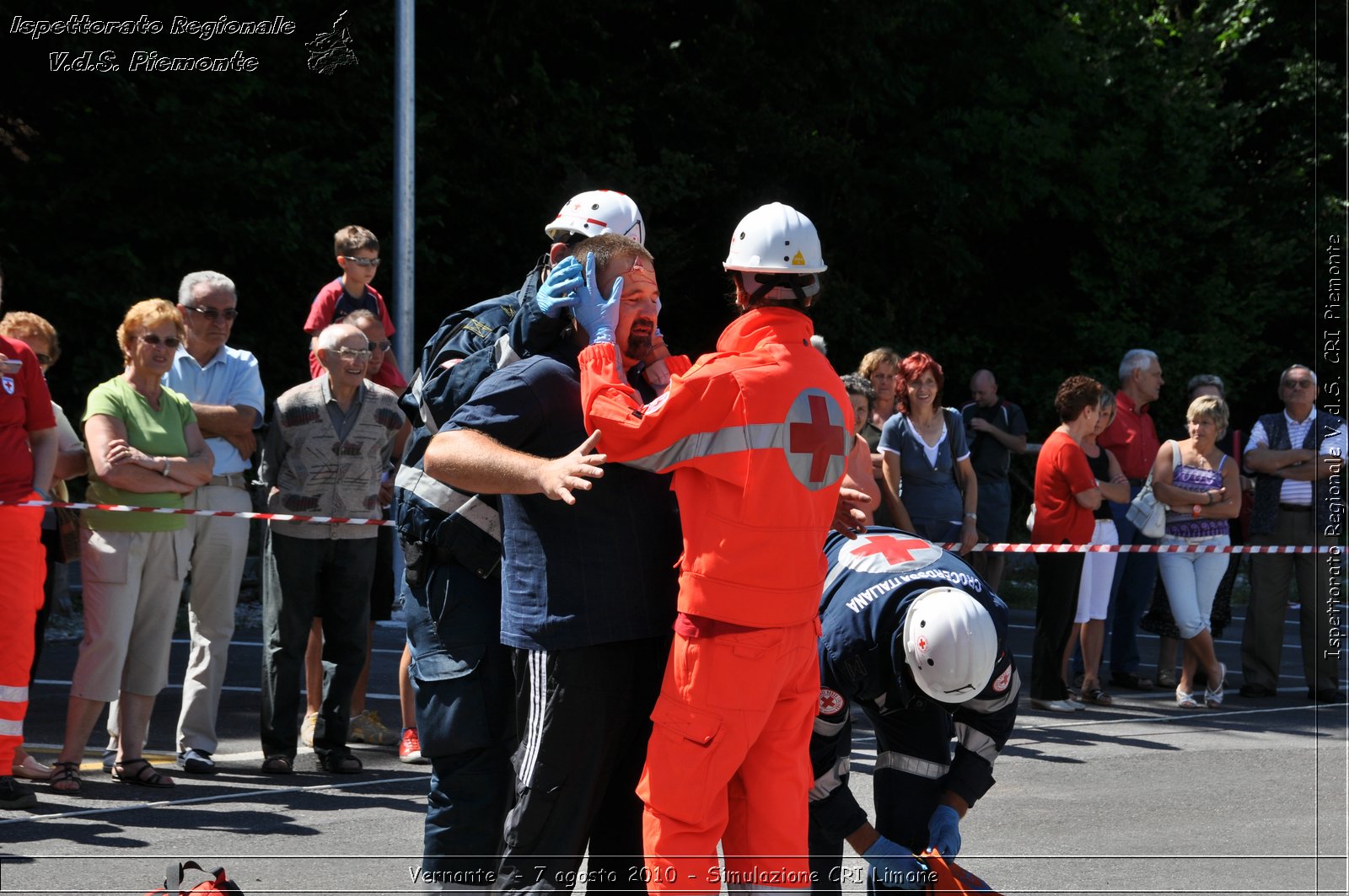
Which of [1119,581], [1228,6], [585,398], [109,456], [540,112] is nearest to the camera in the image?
[585,398]

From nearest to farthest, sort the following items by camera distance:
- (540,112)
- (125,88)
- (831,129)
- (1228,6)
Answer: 1. (125,88)
2. (540,112)
3. (831,129)
4. (1228,6)

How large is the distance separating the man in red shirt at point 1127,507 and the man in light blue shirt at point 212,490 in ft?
20.1

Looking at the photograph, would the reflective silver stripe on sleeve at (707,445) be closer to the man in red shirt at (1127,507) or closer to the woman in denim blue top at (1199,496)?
the woman in denim blue top at (1199,496)

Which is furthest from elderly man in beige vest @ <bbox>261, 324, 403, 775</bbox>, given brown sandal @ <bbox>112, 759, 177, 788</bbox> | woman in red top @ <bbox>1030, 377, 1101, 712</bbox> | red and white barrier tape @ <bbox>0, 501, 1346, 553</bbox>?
woman in red top @ <bbox>1030, 377, 1101, 712</bbox>

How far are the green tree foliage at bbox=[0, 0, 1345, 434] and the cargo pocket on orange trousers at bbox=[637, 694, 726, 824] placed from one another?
11.6 meters

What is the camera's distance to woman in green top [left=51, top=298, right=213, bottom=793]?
22.9 ft

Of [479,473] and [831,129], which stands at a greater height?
[831,129]

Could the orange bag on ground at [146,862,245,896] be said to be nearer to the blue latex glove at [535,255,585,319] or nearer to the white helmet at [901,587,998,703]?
the blue latex glove at [535,255,585,319]

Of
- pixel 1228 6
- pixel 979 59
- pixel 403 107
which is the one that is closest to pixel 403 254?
pixel 403 107

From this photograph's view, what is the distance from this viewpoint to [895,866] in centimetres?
464

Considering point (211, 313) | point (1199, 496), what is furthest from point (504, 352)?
point (1199, 496)

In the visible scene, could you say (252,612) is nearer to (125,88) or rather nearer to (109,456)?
(125,88)

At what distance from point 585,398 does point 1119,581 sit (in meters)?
7.86

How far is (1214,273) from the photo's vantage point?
23.1 m
